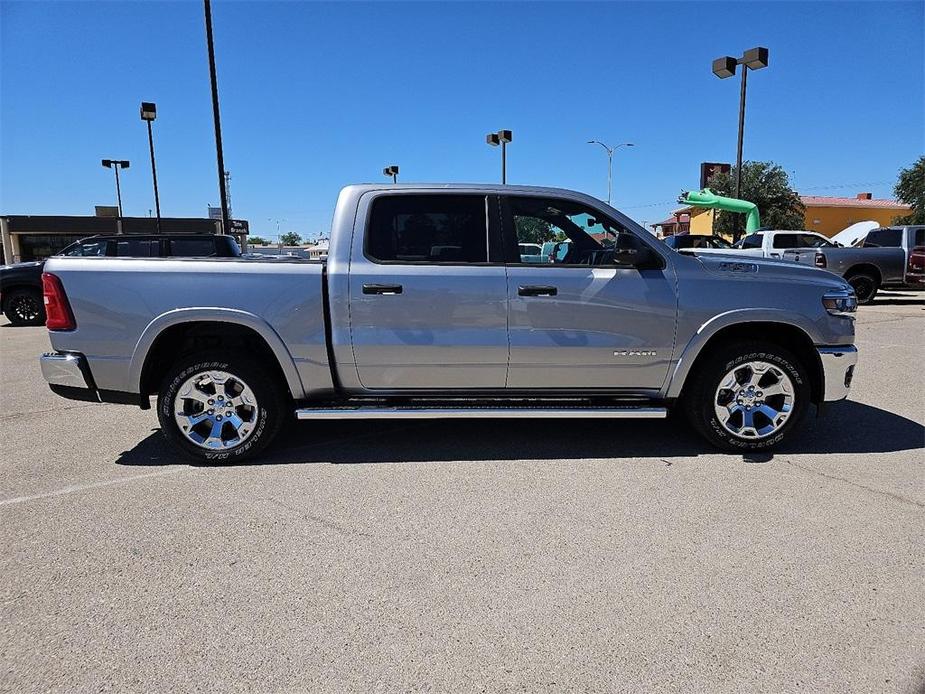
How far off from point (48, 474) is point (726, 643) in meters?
4.23

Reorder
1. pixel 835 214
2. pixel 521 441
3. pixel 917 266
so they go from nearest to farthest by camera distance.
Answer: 1. pixel 521 441
2. pixel 917 266
3. pixel 835 214

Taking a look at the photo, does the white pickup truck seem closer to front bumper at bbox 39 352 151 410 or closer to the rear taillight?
front bumper at bbox 39 352 151 410

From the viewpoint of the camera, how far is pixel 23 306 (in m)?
12.7

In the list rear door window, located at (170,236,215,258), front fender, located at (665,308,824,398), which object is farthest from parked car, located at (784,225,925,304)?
rear door window, located at (170,236,215,258)

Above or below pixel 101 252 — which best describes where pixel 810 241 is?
below

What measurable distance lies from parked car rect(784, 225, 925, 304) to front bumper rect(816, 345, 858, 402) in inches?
498

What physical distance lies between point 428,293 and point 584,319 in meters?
1.08

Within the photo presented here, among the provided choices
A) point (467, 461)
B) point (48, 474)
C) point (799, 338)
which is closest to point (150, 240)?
point (48, 474)

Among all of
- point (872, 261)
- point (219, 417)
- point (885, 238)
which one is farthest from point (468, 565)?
point (885, 238)

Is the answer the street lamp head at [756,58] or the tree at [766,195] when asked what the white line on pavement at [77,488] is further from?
the tree at [766,195]

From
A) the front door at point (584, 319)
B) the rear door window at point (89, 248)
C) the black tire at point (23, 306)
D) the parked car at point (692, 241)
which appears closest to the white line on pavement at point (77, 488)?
the front door at point (584, 319)

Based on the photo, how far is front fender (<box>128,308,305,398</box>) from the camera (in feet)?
13.2

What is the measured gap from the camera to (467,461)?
4289mm

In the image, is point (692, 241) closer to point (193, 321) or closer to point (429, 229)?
point (429, 229)
